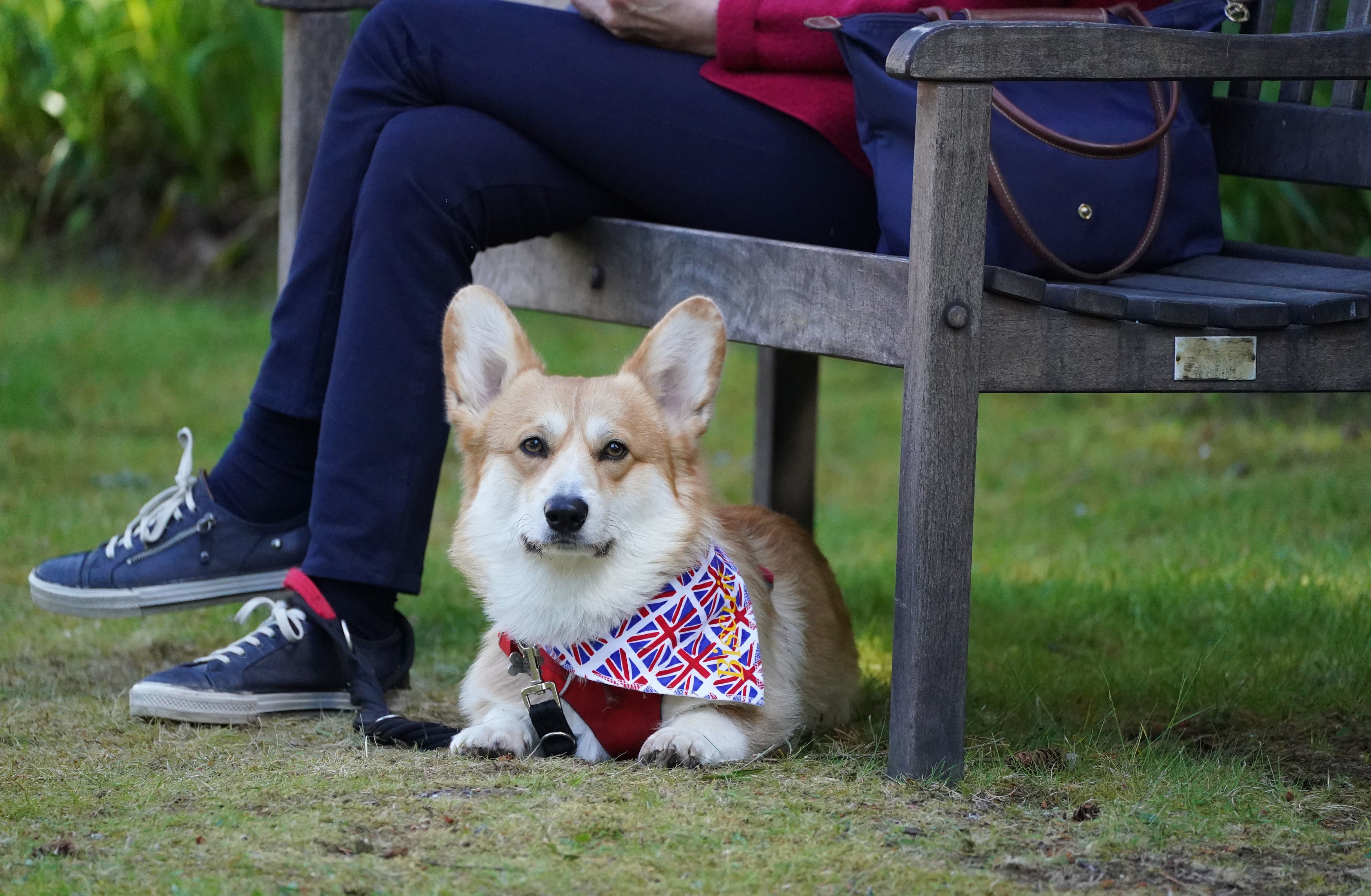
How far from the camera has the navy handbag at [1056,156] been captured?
2398 millimetres

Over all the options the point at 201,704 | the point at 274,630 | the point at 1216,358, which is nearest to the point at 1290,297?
the point at 1216,358

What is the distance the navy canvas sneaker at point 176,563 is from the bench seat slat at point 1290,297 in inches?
65.4

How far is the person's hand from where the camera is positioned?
2.77 meters

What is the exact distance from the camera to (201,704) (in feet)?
8.75

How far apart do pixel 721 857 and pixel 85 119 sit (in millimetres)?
6819

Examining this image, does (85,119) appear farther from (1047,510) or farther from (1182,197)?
(1182,197)

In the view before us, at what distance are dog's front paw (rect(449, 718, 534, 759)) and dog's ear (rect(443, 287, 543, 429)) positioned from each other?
0.51 meters

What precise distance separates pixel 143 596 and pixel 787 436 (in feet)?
4.99

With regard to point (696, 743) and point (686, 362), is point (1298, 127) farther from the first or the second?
point (696, 743)

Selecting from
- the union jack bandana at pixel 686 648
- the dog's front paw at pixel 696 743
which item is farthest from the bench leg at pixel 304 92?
the dog's front paw at pixel 696 743

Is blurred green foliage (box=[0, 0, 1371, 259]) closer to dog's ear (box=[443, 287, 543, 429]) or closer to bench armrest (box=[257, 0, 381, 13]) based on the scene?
bench armrest (box=[257, 0, 381, 13])

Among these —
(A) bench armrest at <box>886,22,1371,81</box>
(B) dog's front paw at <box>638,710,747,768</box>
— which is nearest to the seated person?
(A) bench armrest at <box>886,22,1371,81</box>

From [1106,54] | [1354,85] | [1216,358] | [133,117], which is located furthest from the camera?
[133,117]

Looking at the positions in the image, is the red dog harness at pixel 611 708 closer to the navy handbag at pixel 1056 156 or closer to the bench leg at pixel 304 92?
the navy handbag at pixel 1056 156
